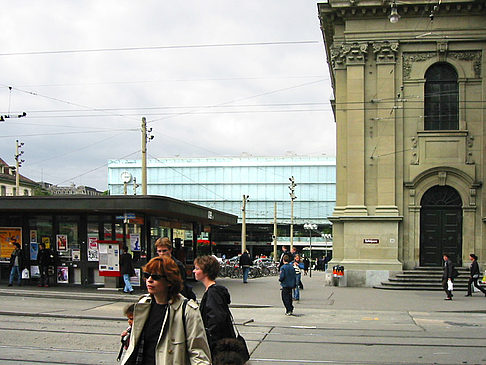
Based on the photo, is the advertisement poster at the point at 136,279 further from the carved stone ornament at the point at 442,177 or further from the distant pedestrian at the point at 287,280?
the carved stone ornament at the point at 442,177

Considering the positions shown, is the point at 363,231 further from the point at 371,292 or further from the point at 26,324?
the point at 26,324

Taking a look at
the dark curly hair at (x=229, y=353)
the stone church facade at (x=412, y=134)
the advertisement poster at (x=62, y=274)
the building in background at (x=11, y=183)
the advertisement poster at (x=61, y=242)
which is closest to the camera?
the dark curly hair at (x=229, y=353)

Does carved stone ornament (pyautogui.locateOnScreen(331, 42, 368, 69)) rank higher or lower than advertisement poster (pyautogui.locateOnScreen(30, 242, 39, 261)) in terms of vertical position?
higher

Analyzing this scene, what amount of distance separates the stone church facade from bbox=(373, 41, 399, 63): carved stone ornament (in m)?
0.04

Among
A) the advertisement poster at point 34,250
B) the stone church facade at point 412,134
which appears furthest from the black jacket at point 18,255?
the stone church facade at point 412,134

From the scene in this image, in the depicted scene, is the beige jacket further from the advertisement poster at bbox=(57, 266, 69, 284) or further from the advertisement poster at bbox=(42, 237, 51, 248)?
the advertisement poster at bbox=(42, 237, 51, 248)

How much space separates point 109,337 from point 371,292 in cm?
1413

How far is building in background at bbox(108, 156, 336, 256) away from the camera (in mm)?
84125

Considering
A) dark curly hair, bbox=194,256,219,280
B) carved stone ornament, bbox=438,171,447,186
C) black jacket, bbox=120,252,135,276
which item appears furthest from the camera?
carved stone ornament, bbox=438,171,447,186

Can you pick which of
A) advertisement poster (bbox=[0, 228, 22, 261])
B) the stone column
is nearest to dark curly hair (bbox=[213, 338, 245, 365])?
advertisement poster (bbox=[0, 228, 22, 261])

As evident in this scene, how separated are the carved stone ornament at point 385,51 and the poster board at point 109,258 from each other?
14.3 metres

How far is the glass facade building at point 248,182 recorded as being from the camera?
8412cm

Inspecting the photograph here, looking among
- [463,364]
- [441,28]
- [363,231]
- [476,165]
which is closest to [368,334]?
[463,364]

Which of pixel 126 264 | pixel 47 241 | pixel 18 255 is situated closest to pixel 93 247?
pixel 47 241
